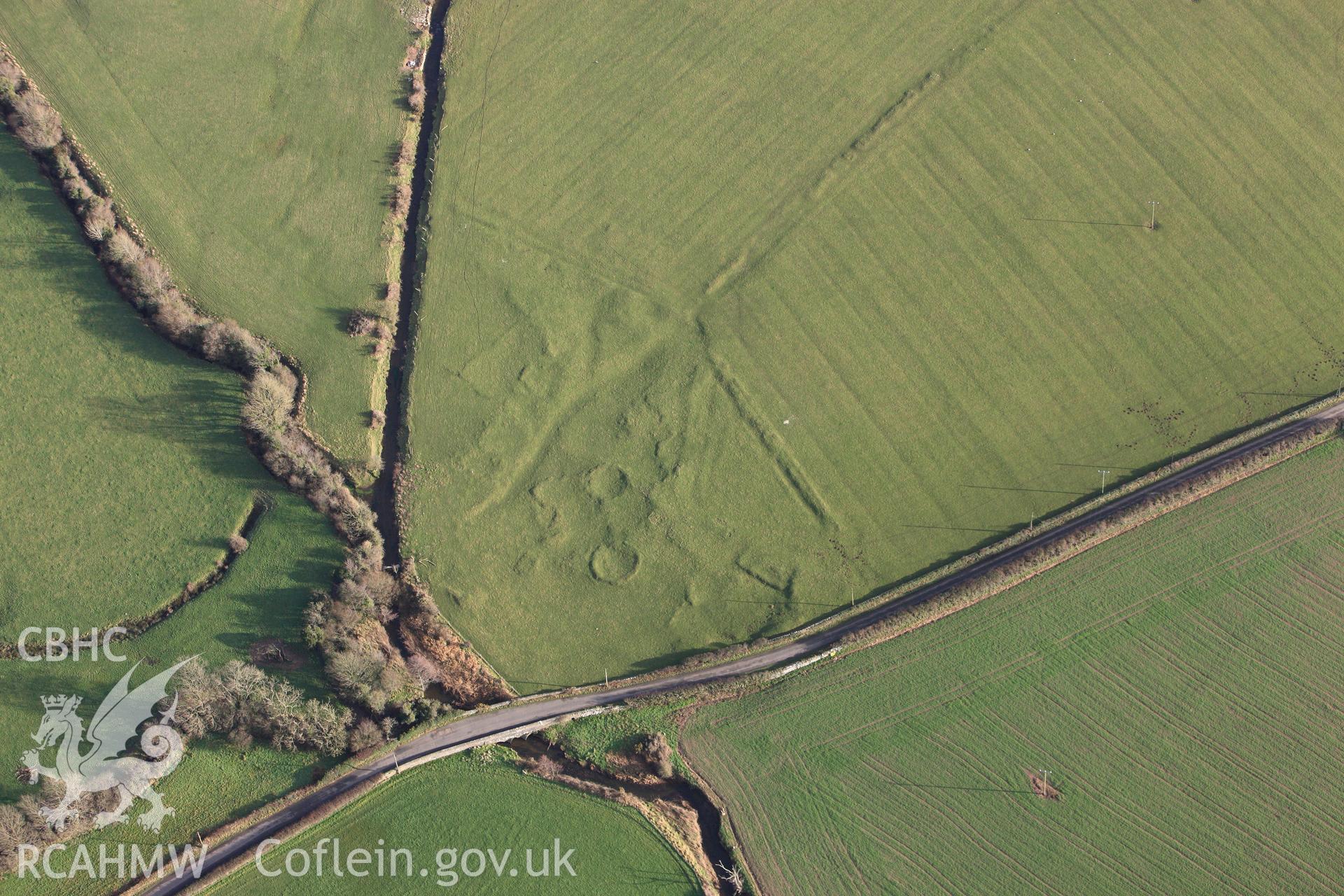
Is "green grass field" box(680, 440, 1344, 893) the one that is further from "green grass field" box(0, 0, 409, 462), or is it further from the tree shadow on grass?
"green grass field" box(0, 0, 409, 462)

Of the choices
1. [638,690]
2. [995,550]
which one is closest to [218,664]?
[638,690]

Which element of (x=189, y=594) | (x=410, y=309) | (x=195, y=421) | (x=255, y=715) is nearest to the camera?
(x=255, y=715)

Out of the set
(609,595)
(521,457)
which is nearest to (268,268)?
(521,457)

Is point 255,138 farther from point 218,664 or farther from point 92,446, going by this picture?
point 218,664

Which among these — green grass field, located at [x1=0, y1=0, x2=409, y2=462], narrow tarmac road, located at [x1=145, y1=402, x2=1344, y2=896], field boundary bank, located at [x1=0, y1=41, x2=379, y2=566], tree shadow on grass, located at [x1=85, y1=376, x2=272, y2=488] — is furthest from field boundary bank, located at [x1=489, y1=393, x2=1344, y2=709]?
green grass field, located at [x1=0, y1=0, x2=409, y2=462]

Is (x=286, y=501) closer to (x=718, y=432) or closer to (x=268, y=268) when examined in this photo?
(x=268, y=268)

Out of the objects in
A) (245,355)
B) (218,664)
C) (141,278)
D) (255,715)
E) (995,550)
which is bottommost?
(255,715)
